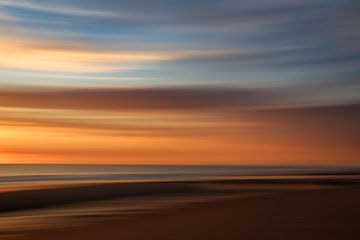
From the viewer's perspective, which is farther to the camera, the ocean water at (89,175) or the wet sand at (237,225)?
the ocean water at (89,175)

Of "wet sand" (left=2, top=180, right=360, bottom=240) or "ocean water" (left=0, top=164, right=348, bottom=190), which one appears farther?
"ocean water" (left=0, top=164, right=348, bottom=190)

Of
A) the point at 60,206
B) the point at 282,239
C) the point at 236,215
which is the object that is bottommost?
the point at 60,206

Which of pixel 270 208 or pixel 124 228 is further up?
pixel 124 228

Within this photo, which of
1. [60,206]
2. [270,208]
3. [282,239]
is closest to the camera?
[282,239]

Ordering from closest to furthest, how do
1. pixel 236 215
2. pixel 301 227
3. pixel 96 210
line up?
pixel 301 227 → pixel 236 215 → pixel 96 210

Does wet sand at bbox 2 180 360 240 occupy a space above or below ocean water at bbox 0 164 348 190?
above

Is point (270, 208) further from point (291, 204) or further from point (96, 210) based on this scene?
point (96, 210)

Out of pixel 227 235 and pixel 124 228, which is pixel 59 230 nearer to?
pixel 124 228

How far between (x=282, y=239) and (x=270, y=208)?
5805 millimetres

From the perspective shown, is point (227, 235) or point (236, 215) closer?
point (227, 235)

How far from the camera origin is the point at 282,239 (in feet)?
34.7

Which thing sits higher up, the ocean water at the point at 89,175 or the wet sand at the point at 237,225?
the wet sand at the point at 237,225

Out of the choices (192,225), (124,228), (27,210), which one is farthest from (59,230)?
(27,210)

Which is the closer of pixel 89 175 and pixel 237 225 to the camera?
pixel 237 225
